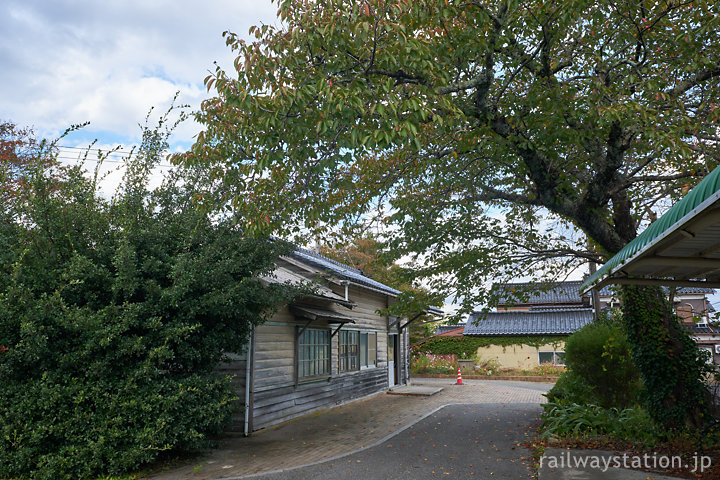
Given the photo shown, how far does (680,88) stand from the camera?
8094 mm

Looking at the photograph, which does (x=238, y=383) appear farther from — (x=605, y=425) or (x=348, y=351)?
(x=605, y=425)

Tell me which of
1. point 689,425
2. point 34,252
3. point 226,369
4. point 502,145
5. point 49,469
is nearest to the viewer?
point 49,469

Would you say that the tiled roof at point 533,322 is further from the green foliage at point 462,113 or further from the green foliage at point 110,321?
the green foliage at point 110,321

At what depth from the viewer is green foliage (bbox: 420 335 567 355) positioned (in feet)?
95.0

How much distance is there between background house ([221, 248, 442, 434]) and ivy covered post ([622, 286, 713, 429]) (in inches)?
232

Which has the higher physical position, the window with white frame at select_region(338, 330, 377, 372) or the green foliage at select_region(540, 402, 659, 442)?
the window with white frame at select_region(338, 330, 377, 372)

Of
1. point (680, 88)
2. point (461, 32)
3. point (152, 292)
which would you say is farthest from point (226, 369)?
point (680, 88)

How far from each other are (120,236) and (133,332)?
5.03 feet

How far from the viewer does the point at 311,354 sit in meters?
12.9

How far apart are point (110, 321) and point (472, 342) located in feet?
85.9

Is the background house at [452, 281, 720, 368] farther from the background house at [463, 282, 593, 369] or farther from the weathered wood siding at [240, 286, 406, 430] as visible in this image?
the weathered wood siding at [240, 286, 406, 430]

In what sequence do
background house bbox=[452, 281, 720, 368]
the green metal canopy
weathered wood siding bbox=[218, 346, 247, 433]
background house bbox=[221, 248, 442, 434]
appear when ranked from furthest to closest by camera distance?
1. background house bbox=[452, 281, 720, 368]
2. background house bbox=[221, 248, 442, 434]
3. weathered wood siding bbox=[218, 346, 247, 433]
4. the green metal canopy

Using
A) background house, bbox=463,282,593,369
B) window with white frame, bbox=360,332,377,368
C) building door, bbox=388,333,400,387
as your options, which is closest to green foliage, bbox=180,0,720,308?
window with white frame, bbox=360,332,377,368

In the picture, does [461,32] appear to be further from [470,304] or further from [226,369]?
[226,369]
